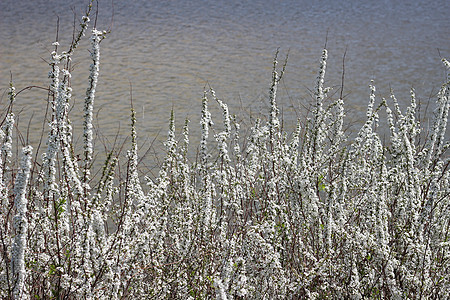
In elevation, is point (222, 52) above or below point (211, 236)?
below

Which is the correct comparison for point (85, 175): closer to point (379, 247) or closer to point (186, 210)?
point (186, 210)

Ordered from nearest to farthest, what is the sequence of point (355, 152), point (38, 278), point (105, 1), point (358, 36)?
point (38, 278)
point (355, 152)
point (358, 36)
point (105, 1)

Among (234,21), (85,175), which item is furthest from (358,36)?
(85,175)

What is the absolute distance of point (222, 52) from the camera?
13539 mm

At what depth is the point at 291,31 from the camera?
620 inches

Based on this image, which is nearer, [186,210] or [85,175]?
[85,175]

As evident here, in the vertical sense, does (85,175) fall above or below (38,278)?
above

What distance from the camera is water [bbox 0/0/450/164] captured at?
10062 mm

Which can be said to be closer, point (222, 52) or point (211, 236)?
point (211, 236)

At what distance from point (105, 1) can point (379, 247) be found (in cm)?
2005

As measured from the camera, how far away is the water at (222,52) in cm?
1006

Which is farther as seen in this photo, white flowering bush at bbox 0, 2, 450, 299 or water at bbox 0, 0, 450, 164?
water at bbox 0, 0, 450, 164

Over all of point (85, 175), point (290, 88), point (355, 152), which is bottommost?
point (290, 88)

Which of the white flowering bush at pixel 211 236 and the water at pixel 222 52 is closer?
the white flowering bush at pixel 211 236
